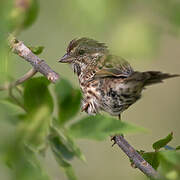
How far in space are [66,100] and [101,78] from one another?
10.9 feet

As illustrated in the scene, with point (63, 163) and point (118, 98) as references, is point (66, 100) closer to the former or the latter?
point (63, 163)

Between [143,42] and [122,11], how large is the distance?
112mm

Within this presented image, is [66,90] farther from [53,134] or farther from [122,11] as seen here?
[122,11]

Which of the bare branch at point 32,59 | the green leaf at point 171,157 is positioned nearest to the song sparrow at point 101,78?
the bare branch at point 32,59

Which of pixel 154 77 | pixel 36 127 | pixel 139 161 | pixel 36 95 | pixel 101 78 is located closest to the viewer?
pixel 36 127

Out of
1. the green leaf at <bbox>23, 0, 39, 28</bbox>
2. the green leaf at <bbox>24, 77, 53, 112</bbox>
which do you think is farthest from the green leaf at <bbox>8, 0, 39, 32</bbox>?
the green leaf at <bbox>24, 77, 53, 112</bbox>

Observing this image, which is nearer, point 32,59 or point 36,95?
point 36,95

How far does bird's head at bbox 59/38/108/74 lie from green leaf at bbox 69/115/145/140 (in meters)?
3.42

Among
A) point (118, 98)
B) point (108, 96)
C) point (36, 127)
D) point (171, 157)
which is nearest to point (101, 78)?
point (108, 96)

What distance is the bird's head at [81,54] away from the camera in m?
4.66

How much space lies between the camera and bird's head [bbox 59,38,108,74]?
4660 millimetres

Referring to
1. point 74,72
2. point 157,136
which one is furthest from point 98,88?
point 157,136

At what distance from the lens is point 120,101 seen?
4145 mm

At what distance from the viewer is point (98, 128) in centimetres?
110
